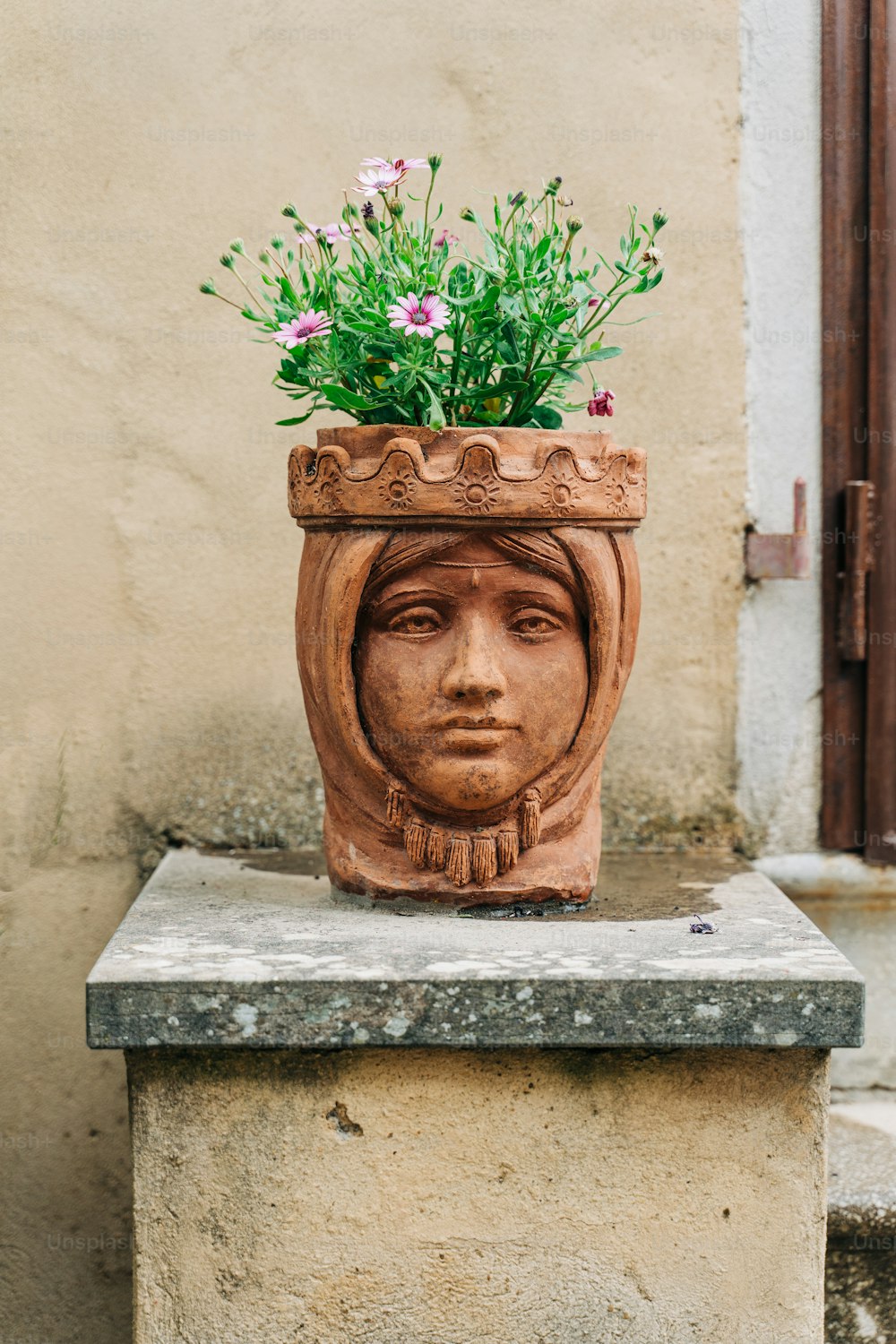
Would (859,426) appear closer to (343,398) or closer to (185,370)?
(343,398)

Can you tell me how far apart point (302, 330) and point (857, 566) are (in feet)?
4.29

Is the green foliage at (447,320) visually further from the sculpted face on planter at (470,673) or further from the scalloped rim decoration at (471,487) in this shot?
the sculpted face on planter at (470,673)

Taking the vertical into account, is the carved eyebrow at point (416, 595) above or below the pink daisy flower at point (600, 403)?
below

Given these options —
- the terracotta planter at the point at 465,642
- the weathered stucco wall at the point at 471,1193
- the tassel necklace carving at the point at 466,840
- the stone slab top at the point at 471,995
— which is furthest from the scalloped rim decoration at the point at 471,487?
the weathered stucco wall at the point at 471,1193

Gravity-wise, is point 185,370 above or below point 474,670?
above

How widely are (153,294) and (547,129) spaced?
0.86 meters

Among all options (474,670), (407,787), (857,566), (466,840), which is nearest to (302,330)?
(474,670)

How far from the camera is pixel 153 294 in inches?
116

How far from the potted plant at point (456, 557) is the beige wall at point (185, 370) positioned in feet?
1.93

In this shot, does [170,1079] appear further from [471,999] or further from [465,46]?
[465,46]

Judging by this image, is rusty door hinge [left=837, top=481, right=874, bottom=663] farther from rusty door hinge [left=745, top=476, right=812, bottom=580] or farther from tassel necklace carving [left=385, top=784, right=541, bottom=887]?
tassel necklace carving [left=385, top=784, right=541, bottom=887]

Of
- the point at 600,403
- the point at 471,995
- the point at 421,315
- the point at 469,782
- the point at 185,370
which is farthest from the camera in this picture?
the point at 185,370

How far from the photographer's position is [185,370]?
2963mm

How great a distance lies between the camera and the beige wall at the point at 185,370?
2.94 metres
